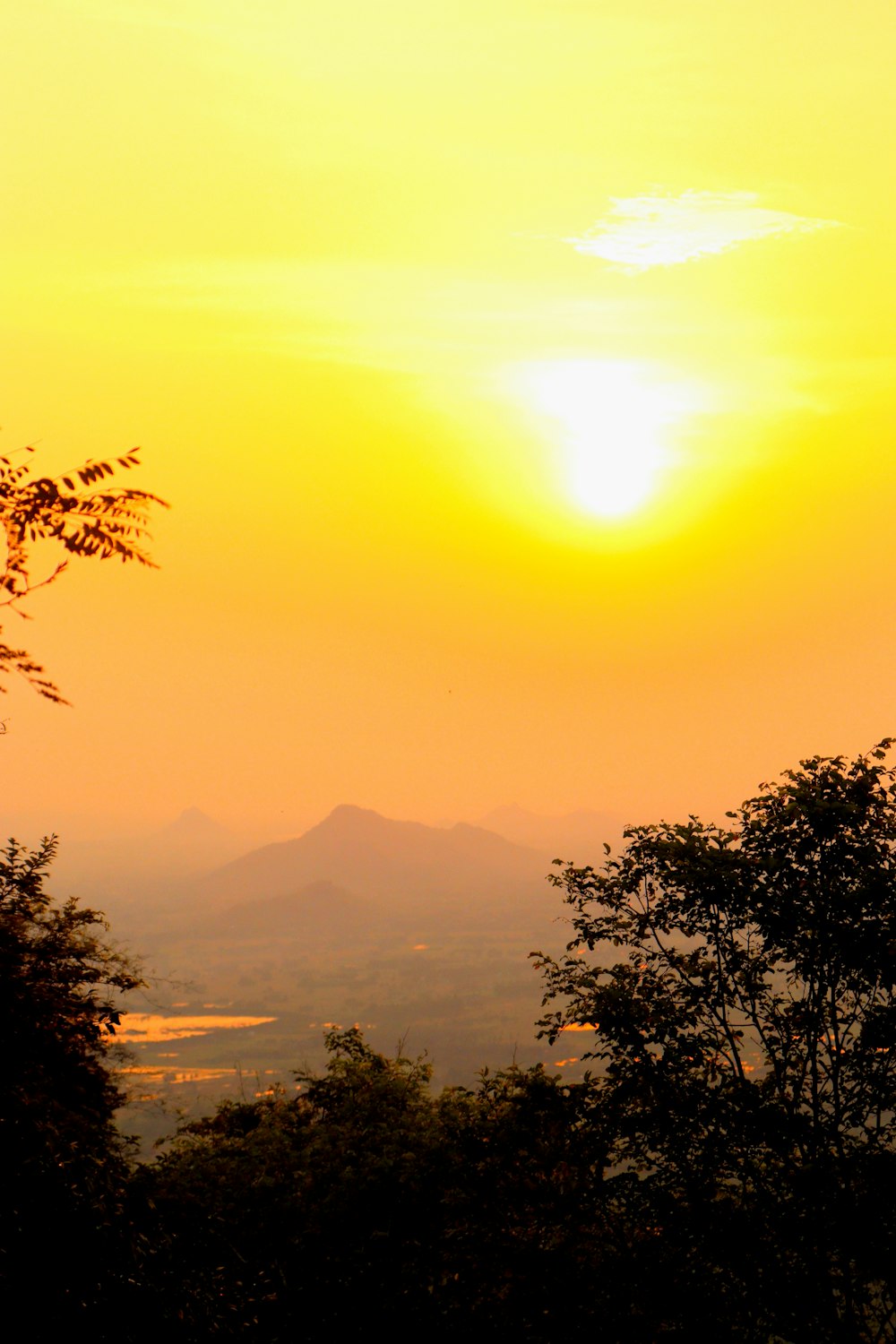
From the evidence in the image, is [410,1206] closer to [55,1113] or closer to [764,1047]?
[764,1047]

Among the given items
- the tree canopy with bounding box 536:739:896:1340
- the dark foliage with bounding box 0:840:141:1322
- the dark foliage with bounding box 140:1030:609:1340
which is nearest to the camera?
the dark foliage with bounding box 0:840:141:1322

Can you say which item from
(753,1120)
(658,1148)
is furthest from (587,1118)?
(753,1120)

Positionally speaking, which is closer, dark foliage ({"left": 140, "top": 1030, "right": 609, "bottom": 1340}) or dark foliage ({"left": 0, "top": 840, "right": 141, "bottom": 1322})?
dark foliage ({"left": 0, "top": 840, "right": 141, "bottom": 1322})

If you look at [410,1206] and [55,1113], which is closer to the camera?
[55,1113]

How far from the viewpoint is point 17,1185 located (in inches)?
376

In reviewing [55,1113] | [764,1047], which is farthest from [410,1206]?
[55,1113]

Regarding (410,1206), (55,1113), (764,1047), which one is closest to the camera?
(55,1113)

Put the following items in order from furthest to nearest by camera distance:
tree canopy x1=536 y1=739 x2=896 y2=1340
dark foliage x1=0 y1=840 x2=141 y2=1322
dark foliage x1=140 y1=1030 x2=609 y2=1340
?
dark foliage x1=140 y1=1030 x2=609 y2=1340, tree canopy x1=536 y1=739 x2=896 y2=1340, dark foliage x1=0 y1=840 x2=141 y2=1322

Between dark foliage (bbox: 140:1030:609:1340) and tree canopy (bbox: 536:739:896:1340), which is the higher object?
tree canopy (bbox: 536:739:896:1340)

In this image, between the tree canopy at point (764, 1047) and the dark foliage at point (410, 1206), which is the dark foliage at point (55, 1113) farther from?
the tree canopy at point (764, 1047)

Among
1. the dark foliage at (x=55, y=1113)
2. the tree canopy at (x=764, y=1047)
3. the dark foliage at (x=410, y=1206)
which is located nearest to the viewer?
the dark foliage at (x=55, y=1113)

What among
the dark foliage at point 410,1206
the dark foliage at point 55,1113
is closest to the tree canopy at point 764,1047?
the dark foliage at point 410,1206

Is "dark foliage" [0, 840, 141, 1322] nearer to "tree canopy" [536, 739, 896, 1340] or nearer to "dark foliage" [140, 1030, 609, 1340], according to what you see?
"dark foliage" [140, 1030, 609, 1340]

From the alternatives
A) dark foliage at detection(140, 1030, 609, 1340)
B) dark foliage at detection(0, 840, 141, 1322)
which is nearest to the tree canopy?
dark foliage at detection(140, 1030, 609, 1340)
